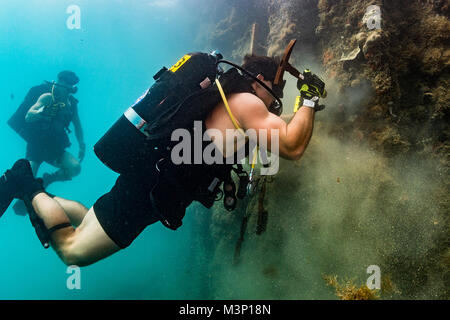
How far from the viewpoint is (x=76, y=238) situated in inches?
131

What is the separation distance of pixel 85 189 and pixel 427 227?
54.2 m

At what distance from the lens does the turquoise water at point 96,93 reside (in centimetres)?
1273

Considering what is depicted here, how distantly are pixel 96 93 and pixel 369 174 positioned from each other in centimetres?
8484

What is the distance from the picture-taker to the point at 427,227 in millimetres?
3139

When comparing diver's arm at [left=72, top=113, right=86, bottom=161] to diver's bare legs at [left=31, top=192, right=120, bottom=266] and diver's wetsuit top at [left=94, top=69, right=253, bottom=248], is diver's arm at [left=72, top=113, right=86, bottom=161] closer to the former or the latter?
diver's bare legs at [left=31, top=192, right=120, bottom=266]

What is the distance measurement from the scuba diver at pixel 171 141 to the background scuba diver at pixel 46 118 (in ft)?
18.6

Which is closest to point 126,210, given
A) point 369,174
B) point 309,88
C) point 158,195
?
point 158,195

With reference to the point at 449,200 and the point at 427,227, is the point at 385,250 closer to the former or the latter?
the point at 427,227

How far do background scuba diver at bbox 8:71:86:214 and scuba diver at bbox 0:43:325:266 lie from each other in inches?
223

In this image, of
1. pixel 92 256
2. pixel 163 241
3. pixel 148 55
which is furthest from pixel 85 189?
pixel 92 256

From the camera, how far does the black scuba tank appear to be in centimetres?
254

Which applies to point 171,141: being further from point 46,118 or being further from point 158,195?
point 46,118

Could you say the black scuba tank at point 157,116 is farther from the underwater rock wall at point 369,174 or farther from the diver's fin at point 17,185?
the underwater rock wall at point 369,174

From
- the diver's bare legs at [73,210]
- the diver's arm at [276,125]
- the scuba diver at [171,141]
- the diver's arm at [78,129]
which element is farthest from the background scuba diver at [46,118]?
the diver's arm at [276,125]
